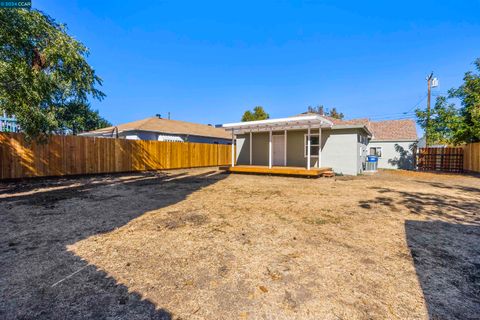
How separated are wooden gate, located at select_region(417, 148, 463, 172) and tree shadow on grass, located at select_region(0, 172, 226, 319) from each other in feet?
72.7

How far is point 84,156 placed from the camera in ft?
35.1

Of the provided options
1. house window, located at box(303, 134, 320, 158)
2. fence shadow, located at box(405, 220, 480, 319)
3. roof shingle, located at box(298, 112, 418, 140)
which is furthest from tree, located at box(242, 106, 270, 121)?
fence shadow, located at box(405, 220, 480, 319)

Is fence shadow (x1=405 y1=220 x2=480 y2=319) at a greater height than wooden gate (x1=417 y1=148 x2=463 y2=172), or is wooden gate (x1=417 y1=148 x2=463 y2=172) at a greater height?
wooden gate (x1=417 y1=148 x2=463 y2=172)

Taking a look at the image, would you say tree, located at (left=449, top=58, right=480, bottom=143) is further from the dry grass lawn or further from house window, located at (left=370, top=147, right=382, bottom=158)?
the dry grass lawn

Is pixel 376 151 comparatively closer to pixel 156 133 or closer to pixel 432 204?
pixel 432 204

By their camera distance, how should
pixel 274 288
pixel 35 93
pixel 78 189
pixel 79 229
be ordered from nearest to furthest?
pixel 274 288
pixel 79 229
pixel 35 93
pixel 78 189

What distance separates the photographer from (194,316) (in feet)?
6.01

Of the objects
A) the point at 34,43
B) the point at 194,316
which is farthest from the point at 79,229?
the point at 34,43

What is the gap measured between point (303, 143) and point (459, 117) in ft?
40.5

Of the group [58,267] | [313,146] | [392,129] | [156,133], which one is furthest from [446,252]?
[392,129]

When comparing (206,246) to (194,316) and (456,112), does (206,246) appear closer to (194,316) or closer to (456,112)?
(194,316)

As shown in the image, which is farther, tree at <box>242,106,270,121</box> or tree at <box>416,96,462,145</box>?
tree at <box>242,106,270,121</box>

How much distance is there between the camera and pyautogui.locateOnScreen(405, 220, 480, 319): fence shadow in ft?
6.48

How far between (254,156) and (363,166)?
7.90 meters
